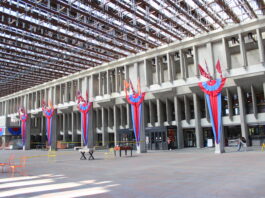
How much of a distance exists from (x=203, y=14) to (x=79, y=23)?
12.7 meters

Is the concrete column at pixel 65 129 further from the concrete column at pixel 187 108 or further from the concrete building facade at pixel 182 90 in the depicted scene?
the concrete column at pixel 187 108

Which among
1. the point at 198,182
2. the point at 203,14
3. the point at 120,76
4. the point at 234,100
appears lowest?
the point at 198,182

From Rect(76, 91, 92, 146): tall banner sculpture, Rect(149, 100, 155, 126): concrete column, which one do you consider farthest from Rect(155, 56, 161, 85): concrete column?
Rect(76, 91, 92, 146): tall banner sculpture

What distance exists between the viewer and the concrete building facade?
29688mm

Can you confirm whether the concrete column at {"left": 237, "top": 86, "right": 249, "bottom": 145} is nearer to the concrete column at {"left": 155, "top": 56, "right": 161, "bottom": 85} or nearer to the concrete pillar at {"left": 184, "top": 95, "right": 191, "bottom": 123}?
the concrete pillar at {"left": 184, "top": 95, "right": 191, "bottom": 123}

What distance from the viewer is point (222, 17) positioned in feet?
90.3

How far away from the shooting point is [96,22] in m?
25.1

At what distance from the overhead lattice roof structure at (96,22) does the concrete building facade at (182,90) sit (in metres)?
2.20

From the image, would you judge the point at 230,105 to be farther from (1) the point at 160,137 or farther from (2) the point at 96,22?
(2) the point at 96,22

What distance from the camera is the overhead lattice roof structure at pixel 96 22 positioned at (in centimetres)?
2156

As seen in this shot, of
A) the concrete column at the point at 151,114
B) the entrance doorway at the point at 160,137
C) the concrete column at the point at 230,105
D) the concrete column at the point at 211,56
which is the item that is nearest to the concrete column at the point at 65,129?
the concrete column at the point at 151,114

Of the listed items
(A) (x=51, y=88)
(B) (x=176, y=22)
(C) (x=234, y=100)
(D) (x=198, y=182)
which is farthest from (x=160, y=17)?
(A) (x=51, y=88)

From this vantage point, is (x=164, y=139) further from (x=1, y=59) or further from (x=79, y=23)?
(x=1, y=59)

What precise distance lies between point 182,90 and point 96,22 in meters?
15.6
